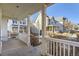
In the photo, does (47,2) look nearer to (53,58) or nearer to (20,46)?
(53,58)

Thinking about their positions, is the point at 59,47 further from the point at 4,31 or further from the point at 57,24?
the point at 4,31

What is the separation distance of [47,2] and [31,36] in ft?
3.75

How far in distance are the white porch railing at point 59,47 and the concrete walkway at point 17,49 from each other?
10.1 inches

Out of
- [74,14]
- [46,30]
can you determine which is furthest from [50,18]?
[74,14]

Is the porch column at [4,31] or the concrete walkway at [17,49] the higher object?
the porch column at [4,31]

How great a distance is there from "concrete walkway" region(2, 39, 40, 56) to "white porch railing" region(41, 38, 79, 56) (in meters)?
0.26

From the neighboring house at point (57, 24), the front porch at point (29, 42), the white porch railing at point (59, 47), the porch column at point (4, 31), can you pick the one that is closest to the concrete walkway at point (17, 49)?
the front porch at point (29, 42)

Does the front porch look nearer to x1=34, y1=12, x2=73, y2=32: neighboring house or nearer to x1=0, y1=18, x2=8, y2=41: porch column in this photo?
x1=0, y1=18, x2=8, y2=41: porch column

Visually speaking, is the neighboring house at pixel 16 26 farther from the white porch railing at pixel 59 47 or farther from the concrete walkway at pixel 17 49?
the white porch railing at pixel 59 47

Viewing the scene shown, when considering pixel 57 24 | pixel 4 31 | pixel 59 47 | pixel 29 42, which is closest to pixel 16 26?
pixel 4 31

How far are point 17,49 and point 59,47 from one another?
109cm

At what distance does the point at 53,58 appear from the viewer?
3.85 metres

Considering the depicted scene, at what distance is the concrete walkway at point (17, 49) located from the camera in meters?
4.38

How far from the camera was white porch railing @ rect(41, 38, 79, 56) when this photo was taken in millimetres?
4203
